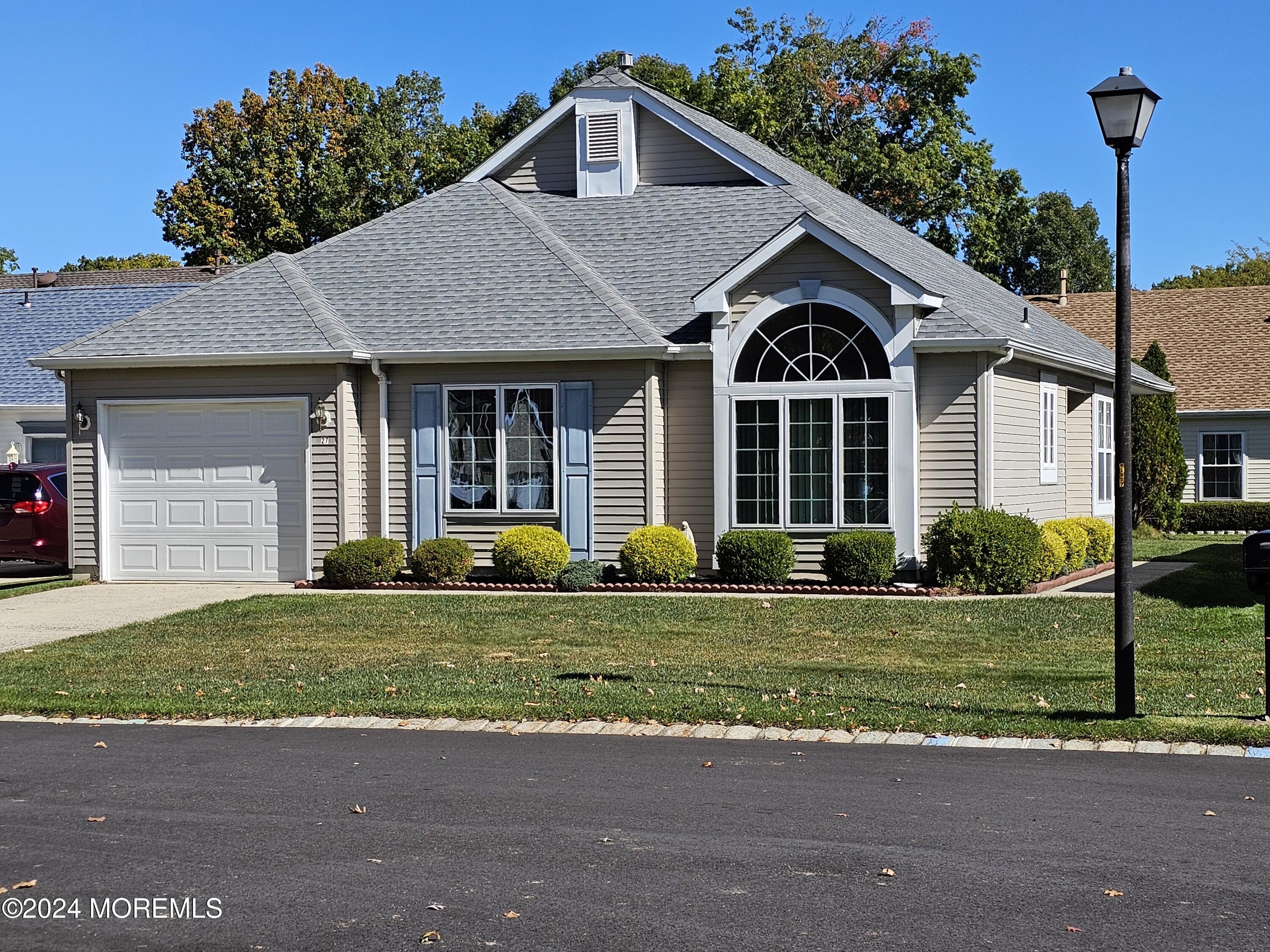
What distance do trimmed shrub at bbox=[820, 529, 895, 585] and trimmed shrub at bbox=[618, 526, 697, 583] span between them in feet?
5.72

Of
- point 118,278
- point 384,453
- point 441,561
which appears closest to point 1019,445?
point 441,561

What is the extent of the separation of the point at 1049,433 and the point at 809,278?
515cm

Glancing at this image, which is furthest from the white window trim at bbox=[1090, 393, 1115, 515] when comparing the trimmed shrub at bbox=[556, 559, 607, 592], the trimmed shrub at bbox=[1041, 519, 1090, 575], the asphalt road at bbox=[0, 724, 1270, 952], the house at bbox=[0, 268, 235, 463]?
the house at bbox=[0, 268, 235, 463]

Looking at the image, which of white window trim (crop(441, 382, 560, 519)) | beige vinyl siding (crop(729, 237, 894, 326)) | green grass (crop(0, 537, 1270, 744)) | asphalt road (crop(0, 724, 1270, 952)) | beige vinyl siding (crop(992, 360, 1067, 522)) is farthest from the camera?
white window trim (crop(441, 382, 560, 519))

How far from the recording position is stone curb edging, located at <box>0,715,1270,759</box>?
8891 millimetres

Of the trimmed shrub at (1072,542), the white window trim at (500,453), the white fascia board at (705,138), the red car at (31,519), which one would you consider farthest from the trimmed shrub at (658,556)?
the red car at (31,519)

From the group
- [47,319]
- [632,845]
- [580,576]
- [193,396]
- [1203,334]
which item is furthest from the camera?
[1203,334]

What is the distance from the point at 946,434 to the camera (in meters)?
18.2

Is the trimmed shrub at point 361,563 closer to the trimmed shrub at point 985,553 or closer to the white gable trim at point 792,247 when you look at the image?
the white gable trim at point 792,247

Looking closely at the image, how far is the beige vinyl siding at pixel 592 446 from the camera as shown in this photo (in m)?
18.9

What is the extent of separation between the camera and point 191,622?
15.2 m

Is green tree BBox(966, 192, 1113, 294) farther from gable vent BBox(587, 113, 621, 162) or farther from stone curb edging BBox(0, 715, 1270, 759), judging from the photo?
stone curb edging BBox(0, 715, 1270, 759)

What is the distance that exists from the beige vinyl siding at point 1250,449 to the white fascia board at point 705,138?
1451cm

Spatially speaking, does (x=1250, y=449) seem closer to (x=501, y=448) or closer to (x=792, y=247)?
(x=792, y=247)
